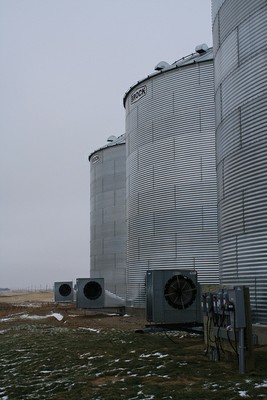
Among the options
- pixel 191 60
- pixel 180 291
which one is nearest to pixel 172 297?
pixel 180 291

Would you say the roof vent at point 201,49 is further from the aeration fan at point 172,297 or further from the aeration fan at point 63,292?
the aeration fan at point 63,292

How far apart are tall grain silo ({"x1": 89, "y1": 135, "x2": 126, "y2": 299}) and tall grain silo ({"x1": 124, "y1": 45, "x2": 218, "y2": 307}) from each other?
12.2 meters

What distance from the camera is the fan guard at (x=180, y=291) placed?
16844 millimetres

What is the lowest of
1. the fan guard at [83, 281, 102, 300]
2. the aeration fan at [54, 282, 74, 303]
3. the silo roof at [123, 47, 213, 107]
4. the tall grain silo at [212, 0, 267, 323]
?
the aeration fan at [54, 282, 74, 303]

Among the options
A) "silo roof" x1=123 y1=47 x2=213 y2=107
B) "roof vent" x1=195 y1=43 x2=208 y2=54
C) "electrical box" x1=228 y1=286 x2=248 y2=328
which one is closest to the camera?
"electrical box" x1=228 y1=286 x2=248 y2=328

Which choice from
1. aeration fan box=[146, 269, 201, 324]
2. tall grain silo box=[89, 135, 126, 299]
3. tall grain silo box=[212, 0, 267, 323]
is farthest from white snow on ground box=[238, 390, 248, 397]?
tall grain silo box=[89, 135, 126, 299]

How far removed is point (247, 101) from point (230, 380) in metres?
8.83

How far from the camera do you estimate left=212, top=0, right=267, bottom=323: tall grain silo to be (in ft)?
47.3

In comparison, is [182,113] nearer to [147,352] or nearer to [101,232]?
[147,352]

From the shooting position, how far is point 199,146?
25969 mm

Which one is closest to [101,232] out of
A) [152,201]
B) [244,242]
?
[152,201]

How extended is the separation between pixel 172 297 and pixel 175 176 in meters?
10.7

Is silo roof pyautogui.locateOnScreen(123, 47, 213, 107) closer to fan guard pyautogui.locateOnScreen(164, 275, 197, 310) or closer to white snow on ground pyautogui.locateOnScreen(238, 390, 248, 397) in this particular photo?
fan guard pyautogui.locateOnScreen(164, 275, 197, 310)

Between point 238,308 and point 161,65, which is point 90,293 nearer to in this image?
point 161,65
